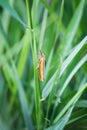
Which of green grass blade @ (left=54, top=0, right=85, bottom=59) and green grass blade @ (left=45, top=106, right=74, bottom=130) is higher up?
green grass blade @ (left=54, top=0, right=85, bottom=59)

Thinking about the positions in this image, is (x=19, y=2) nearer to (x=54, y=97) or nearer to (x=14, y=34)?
(x=14, y=34)

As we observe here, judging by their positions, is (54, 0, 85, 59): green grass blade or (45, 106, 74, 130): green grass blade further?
(54, 0, 85, 59): green grass blade

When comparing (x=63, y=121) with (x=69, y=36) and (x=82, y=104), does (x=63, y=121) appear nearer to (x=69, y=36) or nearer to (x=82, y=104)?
(x=82, y=104)

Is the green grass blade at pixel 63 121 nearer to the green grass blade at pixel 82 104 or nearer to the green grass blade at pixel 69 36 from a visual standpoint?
the green grass blade at pixel 82 104

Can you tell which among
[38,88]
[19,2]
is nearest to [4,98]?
[19,2]

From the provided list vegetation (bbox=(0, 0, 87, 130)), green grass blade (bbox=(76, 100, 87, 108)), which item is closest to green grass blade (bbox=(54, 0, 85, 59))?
vegetation (bbox=(0, 0, 87, 130))

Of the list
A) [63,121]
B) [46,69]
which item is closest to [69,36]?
[46,69]

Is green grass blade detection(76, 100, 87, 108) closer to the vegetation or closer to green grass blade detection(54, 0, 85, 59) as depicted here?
the vegetation

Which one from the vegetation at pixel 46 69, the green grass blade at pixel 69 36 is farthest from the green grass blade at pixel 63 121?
the green grass blade at pixel 69 36
